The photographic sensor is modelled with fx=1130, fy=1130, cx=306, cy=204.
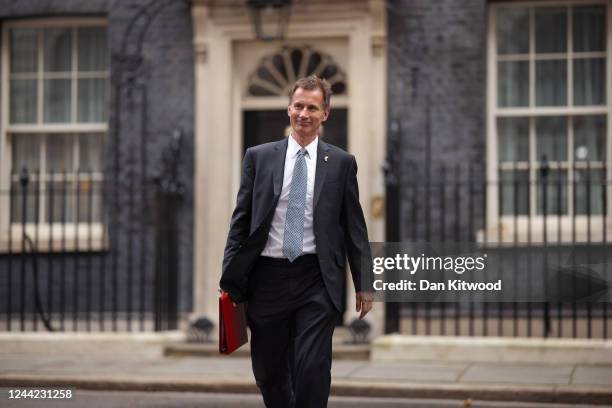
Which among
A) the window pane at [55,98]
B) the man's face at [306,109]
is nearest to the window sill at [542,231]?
the window pane at [55,98]

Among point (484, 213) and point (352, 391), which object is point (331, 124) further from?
point (352, 391)

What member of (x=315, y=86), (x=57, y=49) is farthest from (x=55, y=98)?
(x=315, y=86)

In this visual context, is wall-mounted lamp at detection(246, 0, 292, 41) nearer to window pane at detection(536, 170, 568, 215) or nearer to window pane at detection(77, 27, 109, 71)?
window pane at detection(77, 27, 109, 71)

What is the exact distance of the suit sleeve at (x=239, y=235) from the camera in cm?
538

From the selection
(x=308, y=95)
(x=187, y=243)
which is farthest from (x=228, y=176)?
(x=308, y=95)

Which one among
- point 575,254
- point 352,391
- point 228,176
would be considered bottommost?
point 352,391

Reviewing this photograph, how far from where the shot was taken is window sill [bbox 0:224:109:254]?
472 inches

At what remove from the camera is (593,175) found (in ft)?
36.7

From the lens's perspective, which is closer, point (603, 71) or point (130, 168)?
point (603, 71)

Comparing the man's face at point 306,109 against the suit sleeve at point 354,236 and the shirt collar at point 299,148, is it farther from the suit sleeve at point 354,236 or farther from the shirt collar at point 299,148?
the suit sleeve at point 354,236

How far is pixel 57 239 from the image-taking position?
12117mm

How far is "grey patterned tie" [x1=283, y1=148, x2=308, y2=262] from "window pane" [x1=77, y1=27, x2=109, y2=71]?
7388 millimetres

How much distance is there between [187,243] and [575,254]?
13.2 feet

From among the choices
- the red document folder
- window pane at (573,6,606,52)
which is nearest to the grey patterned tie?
the red document folder
